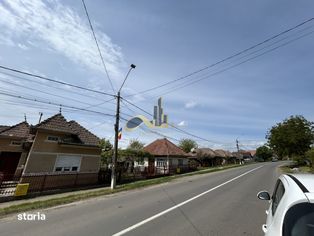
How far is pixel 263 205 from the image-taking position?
31.4 ft

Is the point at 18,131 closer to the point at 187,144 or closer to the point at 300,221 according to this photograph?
the point at 300,221

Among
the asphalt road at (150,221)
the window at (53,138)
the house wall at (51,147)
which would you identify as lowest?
the asphalt road at (150,221)

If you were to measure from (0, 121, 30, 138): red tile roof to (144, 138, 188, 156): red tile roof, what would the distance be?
2066cm

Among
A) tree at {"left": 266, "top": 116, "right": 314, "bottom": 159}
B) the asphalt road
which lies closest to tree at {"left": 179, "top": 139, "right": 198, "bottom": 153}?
tree at {"left": 266, "top": 116, "right": 314, "bottom": 159}

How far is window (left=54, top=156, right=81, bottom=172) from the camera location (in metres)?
18.9

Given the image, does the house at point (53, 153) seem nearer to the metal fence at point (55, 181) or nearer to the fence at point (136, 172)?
the metal fence at point (55, 181)

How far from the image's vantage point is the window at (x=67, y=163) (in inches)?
745

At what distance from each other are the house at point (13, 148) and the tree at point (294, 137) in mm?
43927

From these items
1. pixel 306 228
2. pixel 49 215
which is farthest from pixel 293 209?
pixel 49 215

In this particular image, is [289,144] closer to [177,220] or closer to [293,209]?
[177,220]

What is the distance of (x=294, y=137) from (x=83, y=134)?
3931 centimetres

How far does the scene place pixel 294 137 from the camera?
43.3 metres

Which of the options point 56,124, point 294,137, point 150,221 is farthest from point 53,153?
point 294,137

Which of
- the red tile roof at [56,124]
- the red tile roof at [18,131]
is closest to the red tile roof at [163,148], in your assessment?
the red tile roof at [56,124]
